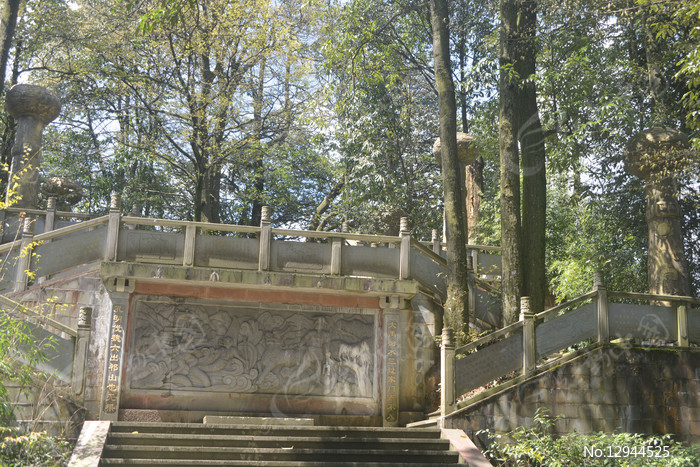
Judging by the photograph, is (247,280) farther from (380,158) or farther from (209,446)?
(380,158)

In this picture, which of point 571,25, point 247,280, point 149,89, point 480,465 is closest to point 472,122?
point 571,25

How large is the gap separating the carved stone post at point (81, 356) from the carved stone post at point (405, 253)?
503 centimetres

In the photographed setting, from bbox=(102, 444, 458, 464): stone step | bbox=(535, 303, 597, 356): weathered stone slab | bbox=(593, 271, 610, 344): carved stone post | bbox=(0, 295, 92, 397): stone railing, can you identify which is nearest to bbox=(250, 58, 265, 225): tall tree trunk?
bbox=(0, 295, 92, 397): stone railing

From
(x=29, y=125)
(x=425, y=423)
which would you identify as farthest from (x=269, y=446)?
(x=29, y=125)

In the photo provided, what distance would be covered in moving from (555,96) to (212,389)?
8.34 meters

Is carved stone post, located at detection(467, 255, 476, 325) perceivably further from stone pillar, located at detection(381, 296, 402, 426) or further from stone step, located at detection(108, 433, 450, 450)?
stone step, located at detection(108, 433, 450, 450)

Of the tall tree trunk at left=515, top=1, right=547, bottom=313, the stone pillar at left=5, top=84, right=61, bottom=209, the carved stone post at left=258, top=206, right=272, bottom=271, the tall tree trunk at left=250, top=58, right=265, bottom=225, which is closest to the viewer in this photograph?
the carved stone post at left=258, top=206, right=272, bottom=271

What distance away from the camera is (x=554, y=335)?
1114 cm

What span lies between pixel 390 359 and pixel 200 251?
3.59m

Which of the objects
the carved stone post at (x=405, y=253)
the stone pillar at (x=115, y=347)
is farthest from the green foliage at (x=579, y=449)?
the stone pillar at (x=115, y=347)

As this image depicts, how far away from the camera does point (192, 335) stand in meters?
11.6

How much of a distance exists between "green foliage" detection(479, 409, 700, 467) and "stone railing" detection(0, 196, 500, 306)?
307 cm

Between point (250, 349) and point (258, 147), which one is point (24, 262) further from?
point (258, 147)

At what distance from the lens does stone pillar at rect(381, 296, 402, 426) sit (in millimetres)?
11875
